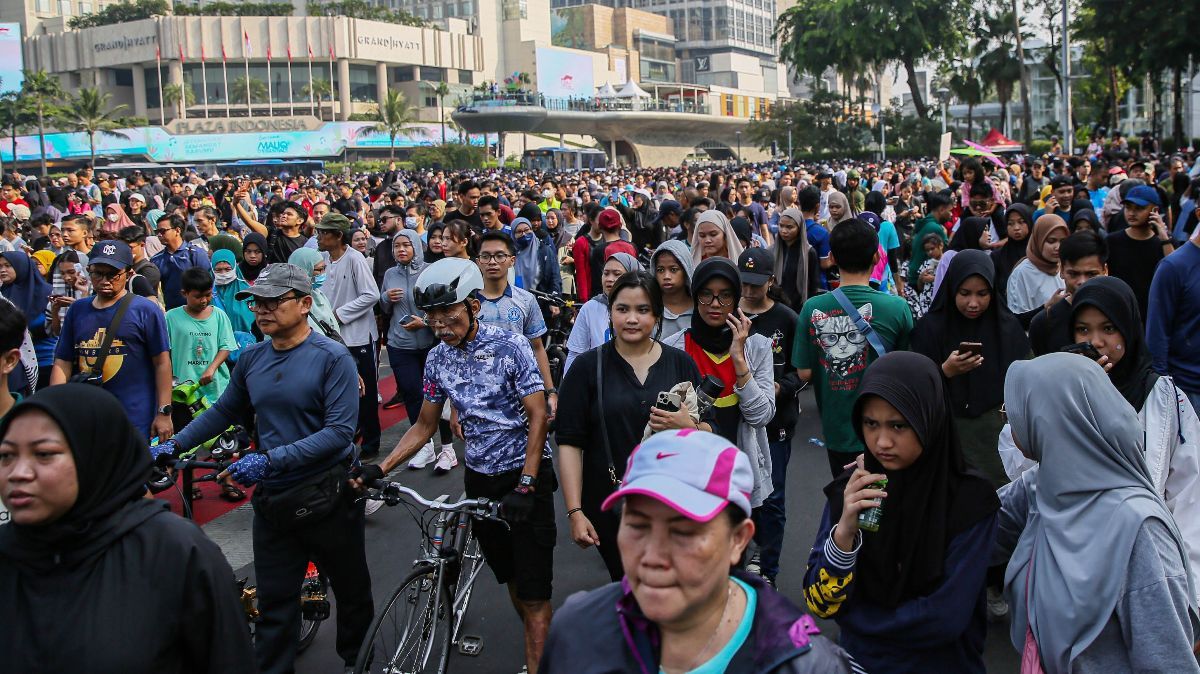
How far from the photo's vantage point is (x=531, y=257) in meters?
10.5

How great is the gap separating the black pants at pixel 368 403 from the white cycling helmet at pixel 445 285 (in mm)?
3950

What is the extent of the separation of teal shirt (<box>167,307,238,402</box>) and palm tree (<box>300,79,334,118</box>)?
307 ft

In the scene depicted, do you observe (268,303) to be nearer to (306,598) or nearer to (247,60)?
(306,598)

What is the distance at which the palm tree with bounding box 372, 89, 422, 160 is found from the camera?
82625mm

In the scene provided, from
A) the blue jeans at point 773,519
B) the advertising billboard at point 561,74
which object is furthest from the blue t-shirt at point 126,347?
the advertising billboard at point 561,74

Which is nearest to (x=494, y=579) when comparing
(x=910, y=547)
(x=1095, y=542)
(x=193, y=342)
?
(x=193, y=342)

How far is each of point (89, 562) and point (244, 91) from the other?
102 m

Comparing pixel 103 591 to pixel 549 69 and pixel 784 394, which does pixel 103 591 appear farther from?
pixel 549 69

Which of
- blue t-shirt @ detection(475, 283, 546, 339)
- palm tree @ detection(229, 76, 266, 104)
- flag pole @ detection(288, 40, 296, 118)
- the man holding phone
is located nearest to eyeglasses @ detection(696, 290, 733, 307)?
blue t-shirt @ detection(475, 283, 546, 339)

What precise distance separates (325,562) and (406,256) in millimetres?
4035

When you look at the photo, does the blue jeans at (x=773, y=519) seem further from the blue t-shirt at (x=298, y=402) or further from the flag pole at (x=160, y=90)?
the flag pole at (x=160, y=90)

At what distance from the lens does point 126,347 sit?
5953mm

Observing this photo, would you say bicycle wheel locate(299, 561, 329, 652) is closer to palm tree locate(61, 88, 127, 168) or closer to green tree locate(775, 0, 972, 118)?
green tree locate(775, 0, 972, 118)

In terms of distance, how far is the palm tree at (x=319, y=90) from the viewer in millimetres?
95812
